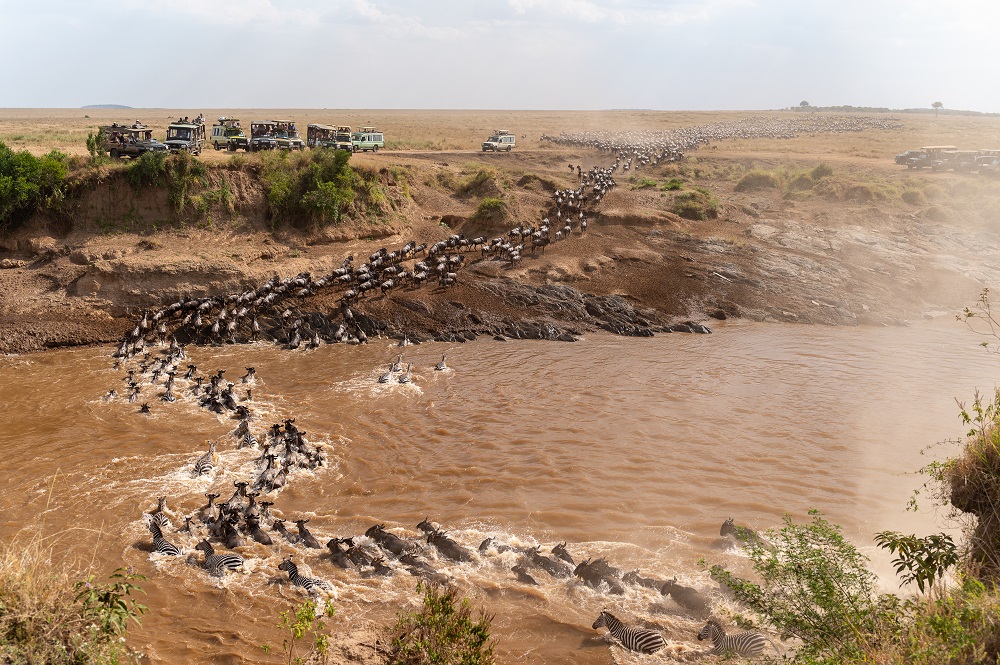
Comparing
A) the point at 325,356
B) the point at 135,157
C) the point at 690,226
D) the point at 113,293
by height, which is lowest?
the point at 325,356

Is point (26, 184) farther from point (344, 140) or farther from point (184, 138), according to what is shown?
point (344, 140)

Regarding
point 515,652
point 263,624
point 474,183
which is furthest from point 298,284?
point 515,652

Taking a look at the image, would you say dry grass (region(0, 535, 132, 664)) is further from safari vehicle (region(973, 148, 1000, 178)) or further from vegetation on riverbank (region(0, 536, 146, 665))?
safari vehicle (region(973, 148, 1000, 178))

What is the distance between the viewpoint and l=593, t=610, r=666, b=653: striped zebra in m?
7.50

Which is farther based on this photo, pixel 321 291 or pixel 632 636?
pixel 321 291

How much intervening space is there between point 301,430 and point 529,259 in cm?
1217

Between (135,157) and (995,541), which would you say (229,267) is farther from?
(995,541)

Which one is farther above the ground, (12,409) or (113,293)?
(113,293)

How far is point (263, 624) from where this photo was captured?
7.96 meters

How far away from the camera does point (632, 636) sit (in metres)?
7.61

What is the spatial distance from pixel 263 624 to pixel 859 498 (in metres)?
9.78

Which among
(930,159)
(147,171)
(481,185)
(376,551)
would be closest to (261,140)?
(147,171)

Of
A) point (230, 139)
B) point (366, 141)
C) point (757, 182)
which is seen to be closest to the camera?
point (230, 139)

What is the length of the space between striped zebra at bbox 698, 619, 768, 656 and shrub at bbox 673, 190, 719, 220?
24.2 metres
